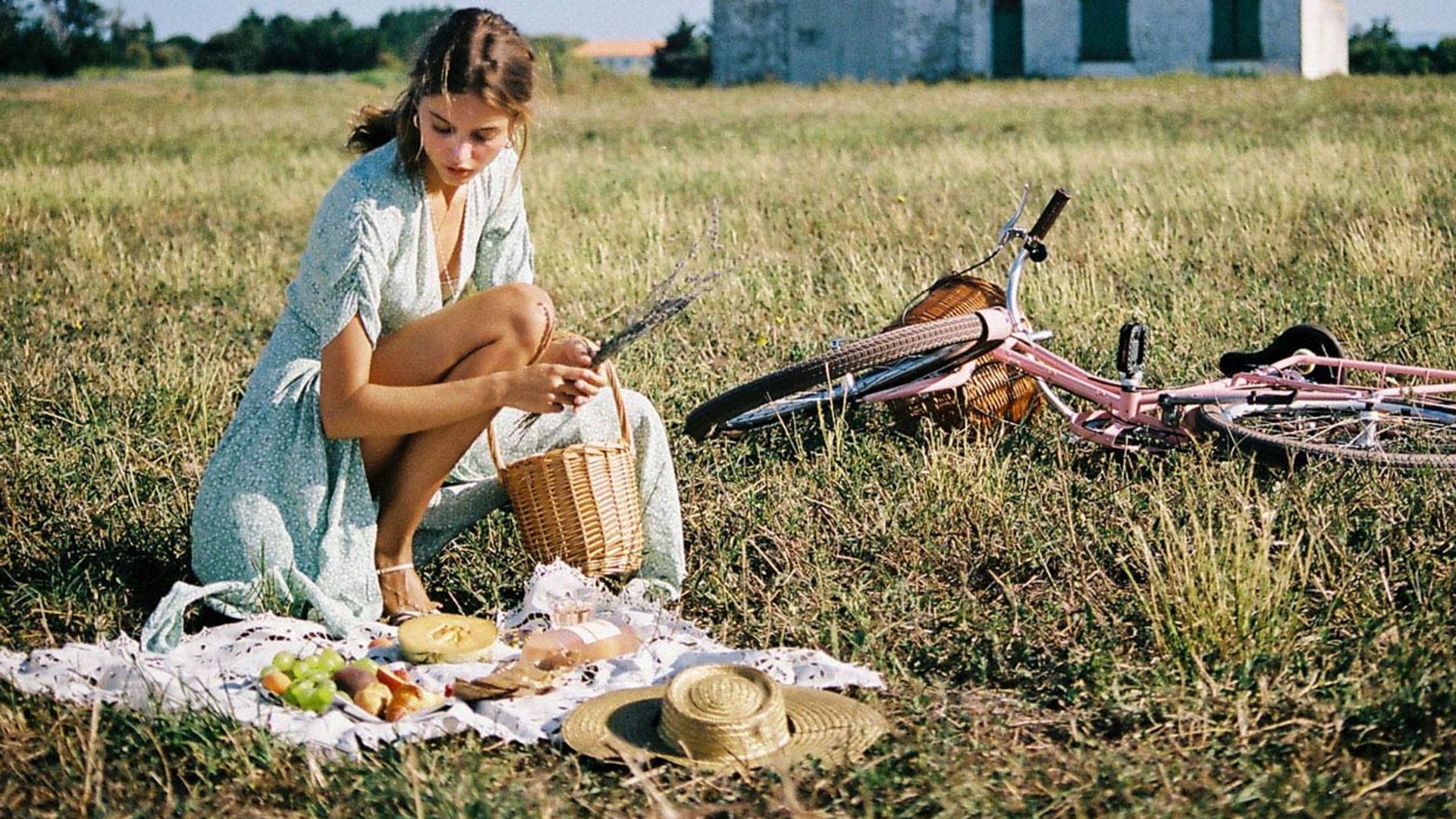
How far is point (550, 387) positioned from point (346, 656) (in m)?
0.85

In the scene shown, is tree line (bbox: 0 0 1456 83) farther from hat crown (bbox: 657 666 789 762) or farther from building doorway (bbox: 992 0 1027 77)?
hat crown (bbox: 657 666 789 762)

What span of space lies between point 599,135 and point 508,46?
13643 millimetres

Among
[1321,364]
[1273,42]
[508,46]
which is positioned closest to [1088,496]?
[1321,364]

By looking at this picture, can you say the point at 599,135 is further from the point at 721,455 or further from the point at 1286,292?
the point at 721,455

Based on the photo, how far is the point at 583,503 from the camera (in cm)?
406

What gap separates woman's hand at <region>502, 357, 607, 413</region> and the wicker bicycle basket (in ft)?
5.73

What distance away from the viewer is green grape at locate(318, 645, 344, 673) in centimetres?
344

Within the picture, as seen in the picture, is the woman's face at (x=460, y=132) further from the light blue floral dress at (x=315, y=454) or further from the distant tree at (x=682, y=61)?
the distant tree at (x=682, y=61)

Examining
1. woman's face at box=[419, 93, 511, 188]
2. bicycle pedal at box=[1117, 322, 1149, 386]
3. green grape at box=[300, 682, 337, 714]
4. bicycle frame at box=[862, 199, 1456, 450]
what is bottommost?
green grape at box=[300, 682, 337, 714]

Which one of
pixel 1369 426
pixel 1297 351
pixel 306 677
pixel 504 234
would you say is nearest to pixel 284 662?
pixel 306 677

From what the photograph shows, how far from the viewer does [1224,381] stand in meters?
4.95

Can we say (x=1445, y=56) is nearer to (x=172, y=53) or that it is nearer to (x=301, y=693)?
(x=301, y=693)

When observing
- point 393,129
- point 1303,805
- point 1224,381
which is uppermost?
point 393,129

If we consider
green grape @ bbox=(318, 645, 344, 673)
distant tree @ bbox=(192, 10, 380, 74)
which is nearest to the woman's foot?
green grape @ bbox=(318, 645, 344, 673)
